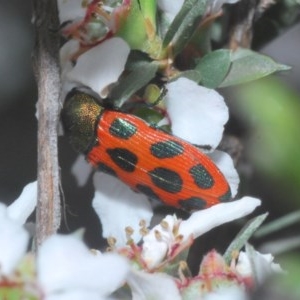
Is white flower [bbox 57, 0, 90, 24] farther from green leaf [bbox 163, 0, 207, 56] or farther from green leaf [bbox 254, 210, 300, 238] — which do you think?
green leaf [bbox 254, 210, 300, 238]

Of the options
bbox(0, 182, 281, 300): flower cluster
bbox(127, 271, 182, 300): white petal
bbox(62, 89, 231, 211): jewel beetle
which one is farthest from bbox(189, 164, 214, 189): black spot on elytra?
bbox(127, 271, 182, 300): white petal

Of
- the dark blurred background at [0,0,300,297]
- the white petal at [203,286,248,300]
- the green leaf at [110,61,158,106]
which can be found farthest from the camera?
the green leaf at [110,61,158,106]

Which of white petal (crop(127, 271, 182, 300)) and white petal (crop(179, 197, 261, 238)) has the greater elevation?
white petal (crop(127, 271, 182, 300))

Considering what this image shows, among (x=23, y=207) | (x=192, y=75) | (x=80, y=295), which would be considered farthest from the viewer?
(x=192, y=75)

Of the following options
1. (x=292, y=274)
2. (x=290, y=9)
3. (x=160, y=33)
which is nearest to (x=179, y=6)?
(x=160, y=33)

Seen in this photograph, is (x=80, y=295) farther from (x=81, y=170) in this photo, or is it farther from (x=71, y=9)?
(x=81, y=170)

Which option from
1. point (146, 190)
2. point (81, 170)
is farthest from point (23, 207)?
point (81, 170)

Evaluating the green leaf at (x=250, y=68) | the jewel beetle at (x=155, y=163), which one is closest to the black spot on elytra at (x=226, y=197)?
the jewel beetle at (x=155, y=163)
